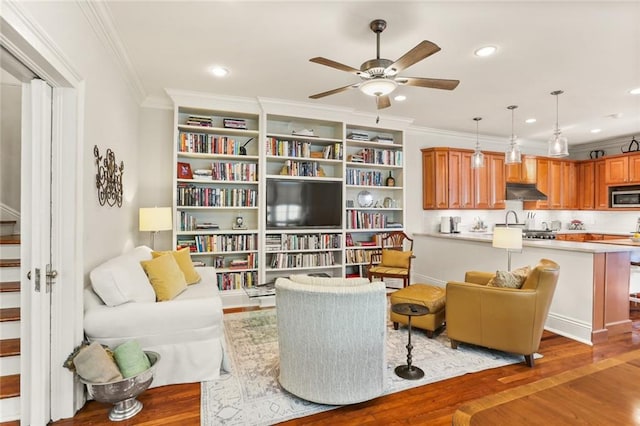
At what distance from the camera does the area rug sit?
205 centimetres

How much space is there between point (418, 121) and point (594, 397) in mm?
5080

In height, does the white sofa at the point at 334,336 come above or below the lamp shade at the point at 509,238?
below

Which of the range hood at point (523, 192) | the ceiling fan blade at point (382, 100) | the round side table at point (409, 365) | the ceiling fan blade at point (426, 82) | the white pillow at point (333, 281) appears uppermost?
the ceiling fan blade at point (426, 82)

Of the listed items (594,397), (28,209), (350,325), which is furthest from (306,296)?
(28,209)

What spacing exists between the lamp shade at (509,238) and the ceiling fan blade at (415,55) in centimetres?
207

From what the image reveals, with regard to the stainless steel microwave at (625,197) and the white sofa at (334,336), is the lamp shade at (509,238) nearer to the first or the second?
the white sofa at (334,336)

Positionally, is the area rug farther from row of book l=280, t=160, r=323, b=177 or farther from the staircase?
row of book l=280, t=160, r=323, b=177

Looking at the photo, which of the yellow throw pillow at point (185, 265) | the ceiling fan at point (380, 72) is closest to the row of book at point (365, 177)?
the ceiling fan at point (380, 72)

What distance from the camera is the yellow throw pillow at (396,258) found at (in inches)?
183

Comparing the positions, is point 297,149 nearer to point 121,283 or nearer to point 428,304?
point 428,304

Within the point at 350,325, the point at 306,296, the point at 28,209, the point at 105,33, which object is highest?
the point at 105,33

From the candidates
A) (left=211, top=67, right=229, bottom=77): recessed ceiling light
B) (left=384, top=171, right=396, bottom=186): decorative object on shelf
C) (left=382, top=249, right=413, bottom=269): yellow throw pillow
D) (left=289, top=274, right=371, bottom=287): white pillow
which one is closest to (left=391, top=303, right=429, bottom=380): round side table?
(left=289, top=274, right=371, bottom=287): white pillow

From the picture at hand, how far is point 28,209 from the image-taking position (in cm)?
191

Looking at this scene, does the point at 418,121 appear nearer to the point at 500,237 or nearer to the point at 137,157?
the point at 500,237
